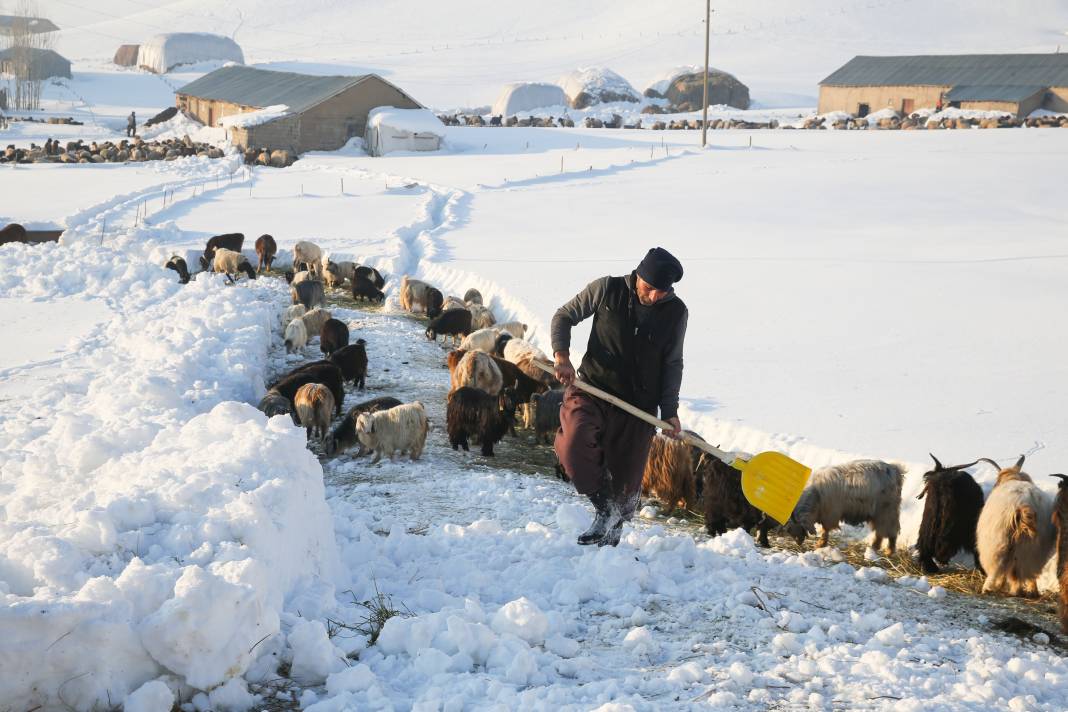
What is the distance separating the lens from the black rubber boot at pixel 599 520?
19.4 feet

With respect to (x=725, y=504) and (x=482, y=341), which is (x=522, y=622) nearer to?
(x=725, y=504)

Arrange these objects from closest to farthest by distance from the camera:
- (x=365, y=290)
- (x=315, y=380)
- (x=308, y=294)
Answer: (x=315, y=380) → (x=308, y=294) → (x=365, y=290)

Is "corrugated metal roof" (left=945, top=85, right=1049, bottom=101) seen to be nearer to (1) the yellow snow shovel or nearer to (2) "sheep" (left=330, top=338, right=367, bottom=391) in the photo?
(2) "sheep" (left=330, top=338, right=367, bottom=391)

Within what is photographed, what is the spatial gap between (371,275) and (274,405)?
293 inches

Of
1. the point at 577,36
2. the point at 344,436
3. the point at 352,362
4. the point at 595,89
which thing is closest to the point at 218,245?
the point at 352,362

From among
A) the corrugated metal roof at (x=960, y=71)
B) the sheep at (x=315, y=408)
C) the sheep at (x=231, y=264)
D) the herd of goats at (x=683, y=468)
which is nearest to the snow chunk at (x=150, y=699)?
the herd of goats at (x=683, y=468)

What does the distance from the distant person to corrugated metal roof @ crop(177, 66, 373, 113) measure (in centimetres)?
3419

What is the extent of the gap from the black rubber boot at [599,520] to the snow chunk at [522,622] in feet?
4.27

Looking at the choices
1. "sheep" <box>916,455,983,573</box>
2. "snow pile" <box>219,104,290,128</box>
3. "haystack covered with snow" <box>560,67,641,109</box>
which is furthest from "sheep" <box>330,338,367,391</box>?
"haystack covered with snow" <box>560,67,641,109</box>

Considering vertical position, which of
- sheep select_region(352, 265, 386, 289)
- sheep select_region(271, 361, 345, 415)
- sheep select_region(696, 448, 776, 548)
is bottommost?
sheep select_region(696, 448, 776, 548)

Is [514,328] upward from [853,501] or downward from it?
upward

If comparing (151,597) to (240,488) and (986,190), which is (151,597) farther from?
(986,190)

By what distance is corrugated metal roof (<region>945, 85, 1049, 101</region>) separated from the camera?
48.8 m

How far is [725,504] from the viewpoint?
22.4ft
